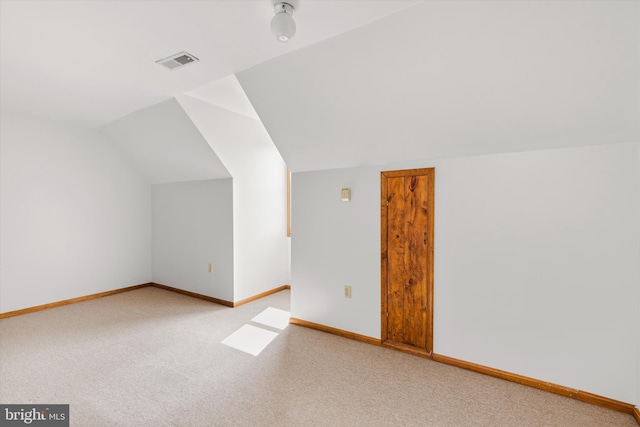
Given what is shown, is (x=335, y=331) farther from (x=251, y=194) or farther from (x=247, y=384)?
(x=251, y=194)

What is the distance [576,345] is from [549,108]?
5.21ft

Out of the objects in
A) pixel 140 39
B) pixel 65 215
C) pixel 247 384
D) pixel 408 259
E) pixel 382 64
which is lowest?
pixel 247 384

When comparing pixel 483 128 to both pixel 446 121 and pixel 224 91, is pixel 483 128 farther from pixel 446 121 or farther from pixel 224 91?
pixel 224 91

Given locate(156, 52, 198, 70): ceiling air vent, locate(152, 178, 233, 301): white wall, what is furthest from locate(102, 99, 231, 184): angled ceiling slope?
locate(156, 52, 198, 70): ceiling air vent

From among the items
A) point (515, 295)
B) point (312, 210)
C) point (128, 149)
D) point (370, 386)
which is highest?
point (128, 149)

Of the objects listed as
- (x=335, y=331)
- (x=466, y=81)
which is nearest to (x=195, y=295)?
(x=335, y=331)

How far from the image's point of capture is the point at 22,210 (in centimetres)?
374

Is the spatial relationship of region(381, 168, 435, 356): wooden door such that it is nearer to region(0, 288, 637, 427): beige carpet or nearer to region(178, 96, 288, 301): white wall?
region(0, 288, 637, 427): beige carpet

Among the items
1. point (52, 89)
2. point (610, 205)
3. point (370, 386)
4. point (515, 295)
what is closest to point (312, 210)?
point (370, 386)

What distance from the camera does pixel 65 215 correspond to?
13.5ft

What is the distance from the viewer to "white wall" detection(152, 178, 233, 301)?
4109 mm

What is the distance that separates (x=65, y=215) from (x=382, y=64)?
4.46 meters

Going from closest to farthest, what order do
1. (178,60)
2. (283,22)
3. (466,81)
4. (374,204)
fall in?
(283,22), (466,81), (178,60), (374,204)

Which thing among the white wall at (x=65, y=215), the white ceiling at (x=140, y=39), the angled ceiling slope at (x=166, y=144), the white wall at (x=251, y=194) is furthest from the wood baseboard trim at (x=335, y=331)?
the white wall at (x=65, y=215)
